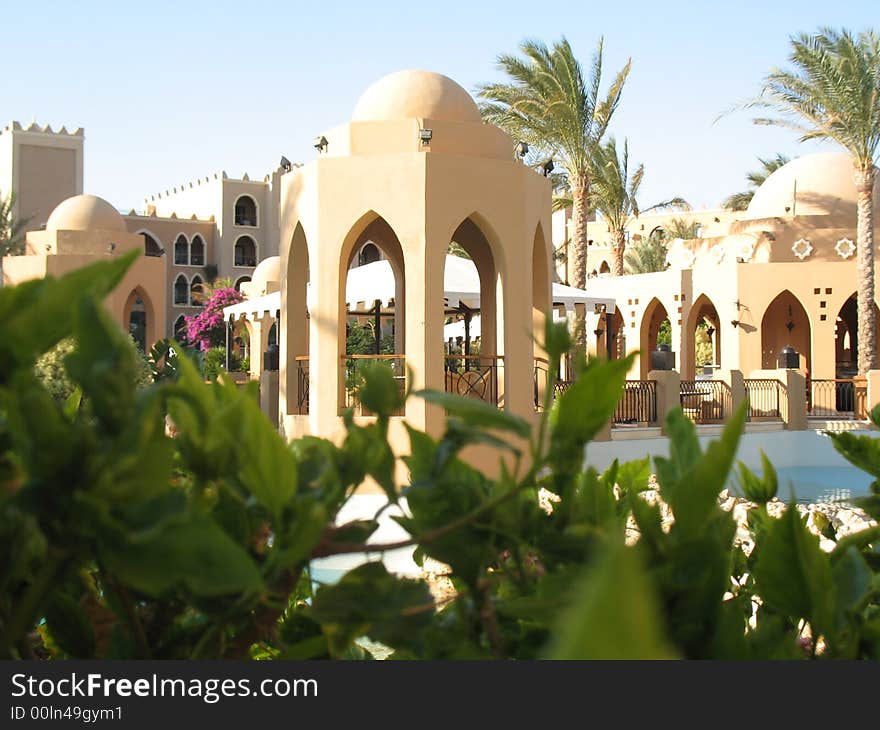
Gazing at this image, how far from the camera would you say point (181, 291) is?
149ft

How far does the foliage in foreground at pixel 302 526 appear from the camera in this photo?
1.97 ft

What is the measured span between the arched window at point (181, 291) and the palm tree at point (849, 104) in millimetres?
30692

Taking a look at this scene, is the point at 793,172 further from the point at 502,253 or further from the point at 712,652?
the point at 712,652

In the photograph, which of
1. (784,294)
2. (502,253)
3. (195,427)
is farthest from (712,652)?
(784,294)

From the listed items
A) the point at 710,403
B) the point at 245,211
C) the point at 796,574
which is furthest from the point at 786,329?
the point at 245,211

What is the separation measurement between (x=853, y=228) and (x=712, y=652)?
24.4 m

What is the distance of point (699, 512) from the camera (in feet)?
2.41

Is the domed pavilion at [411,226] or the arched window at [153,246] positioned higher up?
the arched window at [153,246]

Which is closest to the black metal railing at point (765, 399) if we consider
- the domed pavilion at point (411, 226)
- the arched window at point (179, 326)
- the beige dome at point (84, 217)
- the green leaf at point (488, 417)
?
the domed pavilion at point (411, 226)

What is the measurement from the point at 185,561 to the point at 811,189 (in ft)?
85.2

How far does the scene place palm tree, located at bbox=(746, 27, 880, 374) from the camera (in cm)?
1870

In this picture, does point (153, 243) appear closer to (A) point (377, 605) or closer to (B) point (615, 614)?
(A) point (377, 605)

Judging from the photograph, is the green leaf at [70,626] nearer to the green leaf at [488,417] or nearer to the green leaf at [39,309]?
the green leaf at [39,309]

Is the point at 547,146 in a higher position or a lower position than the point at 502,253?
higher
